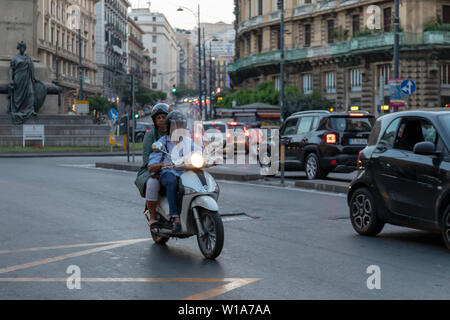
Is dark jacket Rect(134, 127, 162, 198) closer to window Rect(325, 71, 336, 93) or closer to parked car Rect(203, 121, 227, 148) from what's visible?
parked car Rect(203, 121, 227, 148)

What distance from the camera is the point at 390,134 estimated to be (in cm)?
923

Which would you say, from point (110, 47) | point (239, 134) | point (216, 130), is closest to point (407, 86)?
point (216, 130)

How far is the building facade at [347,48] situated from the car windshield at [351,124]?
24851 mm

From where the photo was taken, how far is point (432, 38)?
162 ft

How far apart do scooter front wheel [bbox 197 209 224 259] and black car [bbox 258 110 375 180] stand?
434 inches

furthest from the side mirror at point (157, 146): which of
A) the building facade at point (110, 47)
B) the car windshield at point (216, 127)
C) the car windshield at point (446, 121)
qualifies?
the building facade at point (110, 47)

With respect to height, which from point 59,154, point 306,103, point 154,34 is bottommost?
point 59,154

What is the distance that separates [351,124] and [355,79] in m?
38.2

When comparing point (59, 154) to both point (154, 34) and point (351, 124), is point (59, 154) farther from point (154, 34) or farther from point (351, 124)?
point (154, 34)

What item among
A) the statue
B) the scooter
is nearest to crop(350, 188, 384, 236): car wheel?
the scooter

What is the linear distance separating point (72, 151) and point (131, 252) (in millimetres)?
27389

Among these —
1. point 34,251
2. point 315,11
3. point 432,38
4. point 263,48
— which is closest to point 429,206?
point 34,251

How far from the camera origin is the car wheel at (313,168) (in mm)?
18745

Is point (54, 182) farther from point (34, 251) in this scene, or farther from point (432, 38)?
point (432, 38)
